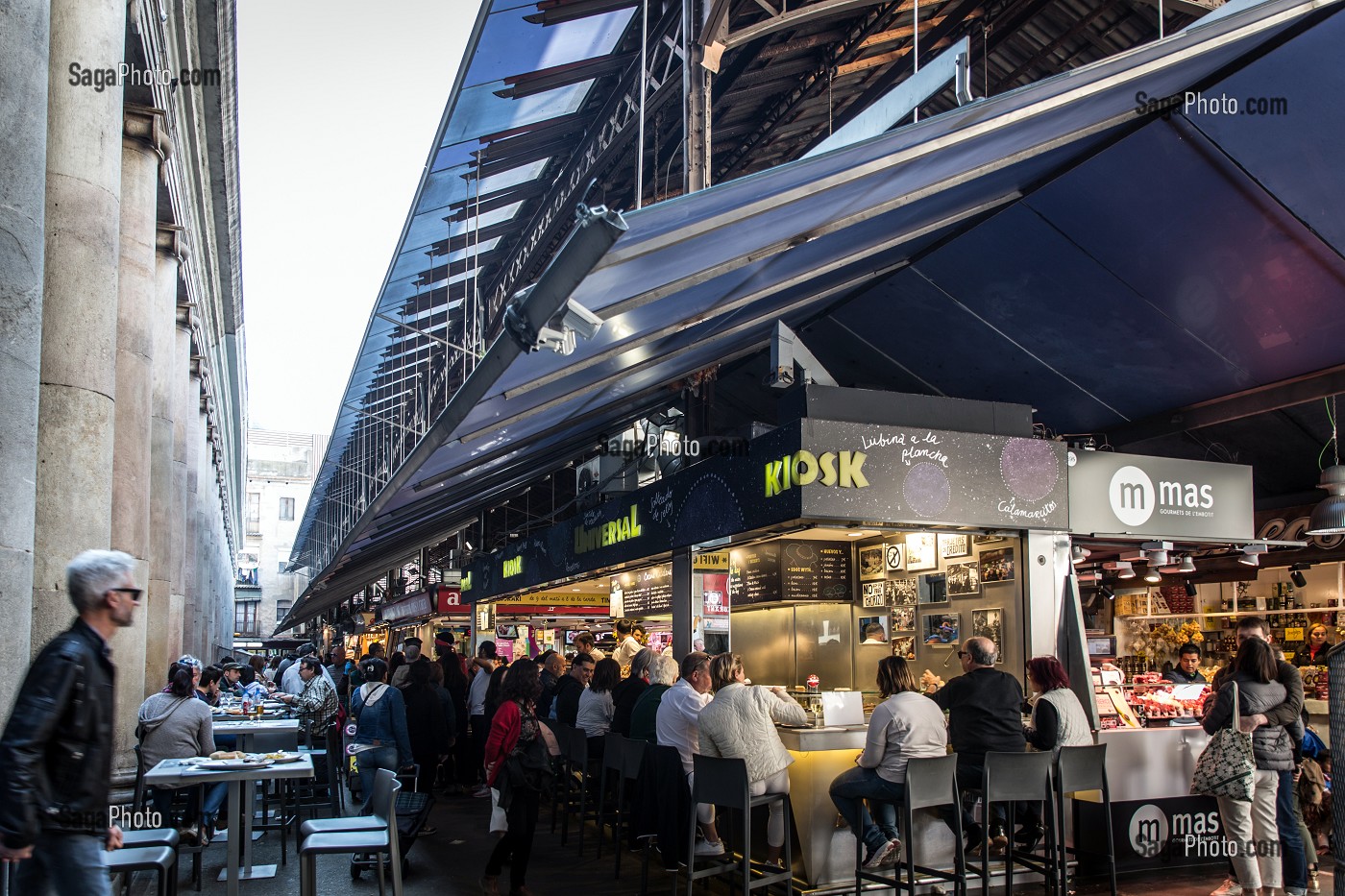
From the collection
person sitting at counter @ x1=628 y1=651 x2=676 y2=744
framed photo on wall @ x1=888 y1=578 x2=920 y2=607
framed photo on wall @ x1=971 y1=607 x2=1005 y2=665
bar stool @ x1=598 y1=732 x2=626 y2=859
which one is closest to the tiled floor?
bar stool @ x1=598 y1=732 x2=626 y2=859

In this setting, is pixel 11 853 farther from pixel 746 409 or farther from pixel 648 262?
pixel 746 409

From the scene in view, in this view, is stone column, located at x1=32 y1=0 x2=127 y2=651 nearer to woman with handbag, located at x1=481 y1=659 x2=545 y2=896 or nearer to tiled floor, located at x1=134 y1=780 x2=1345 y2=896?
woman with handbag, located at x1=481 y1=659 x2=545 y2=896

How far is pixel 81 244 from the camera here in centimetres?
609

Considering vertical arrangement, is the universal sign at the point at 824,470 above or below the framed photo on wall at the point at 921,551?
above

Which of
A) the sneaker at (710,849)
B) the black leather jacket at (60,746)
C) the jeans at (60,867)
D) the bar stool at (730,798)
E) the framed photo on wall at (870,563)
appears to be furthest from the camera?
the framed photo on wall at (870,563)

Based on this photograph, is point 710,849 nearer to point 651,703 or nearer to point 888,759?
point 888,759

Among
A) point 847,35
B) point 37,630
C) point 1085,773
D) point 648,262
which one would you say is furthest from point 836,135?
point 37,630

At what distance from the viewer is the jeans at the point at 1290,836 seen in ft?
20.5

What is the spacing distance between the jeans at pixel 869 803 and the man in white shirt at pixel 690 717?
2.69ft

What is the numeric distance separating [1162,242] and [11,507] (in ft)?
23.6

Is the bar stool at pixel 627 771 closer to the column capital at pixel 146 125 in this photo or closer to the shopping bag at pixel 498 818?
the shopping bag at pixel 498 818

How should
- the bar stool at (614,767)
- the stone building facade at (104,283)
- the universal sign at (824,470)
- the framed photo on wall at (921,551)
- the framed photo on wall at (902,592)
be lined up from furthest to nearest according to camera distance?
the framed photo on wall at (902,592) → the framed photo on wall at (921,551) → the bar stool at (614,767) → the universal sign at (824,470) → the stone building facade at (104,283)

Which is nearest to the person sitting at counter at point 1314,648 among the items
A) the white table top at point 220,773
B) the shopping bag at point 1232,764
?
the shopping bag at point 1232,764

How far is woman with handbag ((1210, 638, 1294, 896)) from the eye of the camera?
245 inches
